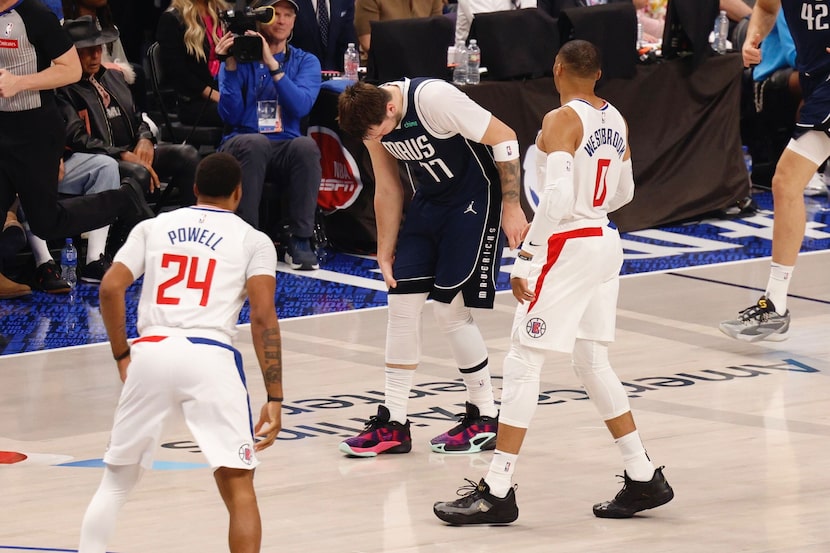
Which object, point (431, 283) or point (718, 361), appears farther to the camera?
point (718, 361)

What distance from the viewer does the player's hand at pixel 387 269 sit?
244 inches

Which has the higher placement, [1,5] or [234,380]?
[1,5]

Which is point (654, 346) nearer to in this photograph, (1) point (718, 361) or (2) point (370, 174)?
(1) point (718, 361)

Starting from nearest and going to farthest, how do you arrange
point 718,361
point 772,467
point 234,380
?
point 234,380 → point 772,467 → point 718,361

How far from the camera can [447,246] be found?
6.21m

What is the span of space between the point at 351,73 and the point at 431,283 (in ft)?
14.0

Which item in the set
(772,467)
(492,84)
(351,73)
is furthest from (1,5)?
(772,467)

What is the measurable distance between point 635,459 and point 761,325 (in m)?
2.64

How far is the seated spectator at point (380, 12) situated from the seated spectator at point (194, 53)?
1.29 metres

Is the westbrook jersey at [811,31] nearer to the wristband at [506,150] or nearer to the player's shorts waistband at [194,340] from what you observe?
the wristband at [506,150]

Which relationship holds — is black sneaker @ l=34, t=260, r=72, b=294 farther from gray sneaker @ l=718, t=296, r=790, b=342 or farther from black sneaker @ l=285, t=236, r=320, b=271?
gray sneaker @ l=718, t=296, r=790, b=342

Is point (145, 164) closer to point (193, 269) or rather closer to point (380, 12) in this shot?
point (380, 12)

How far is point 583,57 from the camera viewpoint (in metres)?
5.31

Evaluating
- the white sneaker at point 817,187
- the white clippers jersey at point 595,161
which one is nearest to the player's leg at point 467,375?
the white clippers jersey at point 595,161
